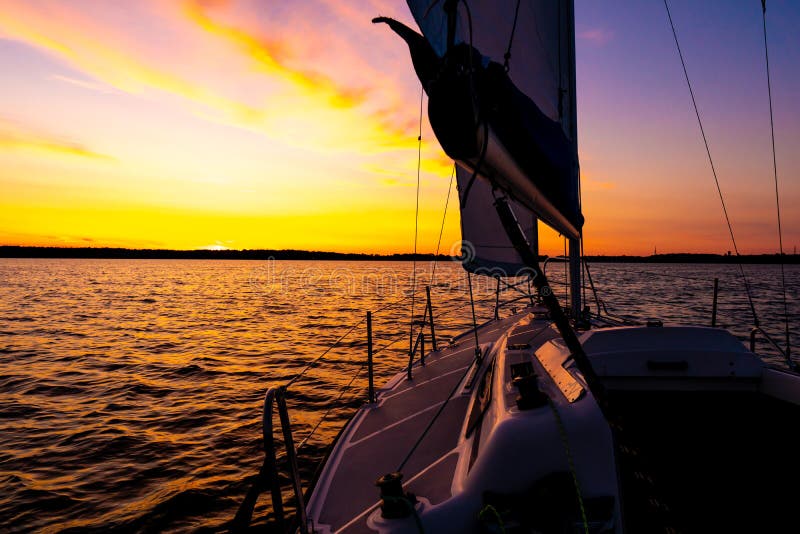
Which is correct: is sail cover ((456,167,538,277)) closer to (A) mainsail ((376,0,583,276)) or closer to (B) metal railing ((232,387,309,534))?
(A) mainsail ((376,0,583,276))

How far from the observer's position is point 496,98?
7.23 feet

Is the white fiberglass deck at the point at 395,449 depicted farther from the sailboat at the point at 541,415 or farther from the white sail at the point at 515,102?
the white sail at the point at 515,102

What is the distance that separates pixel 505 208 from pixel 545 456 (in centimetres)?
142

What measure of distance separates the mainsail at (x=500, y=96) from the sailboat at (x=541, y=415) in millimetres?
12

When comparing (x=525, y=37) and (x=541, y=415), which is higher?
(x=525, y=37)

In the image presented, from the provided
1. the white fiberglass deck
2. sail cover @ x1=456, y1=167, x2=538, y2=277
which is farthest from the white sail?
sail cover @ x1=456, y1=167, x2=538, y2=277

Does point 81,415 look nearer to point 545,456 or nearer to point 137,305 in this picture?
point 545,456

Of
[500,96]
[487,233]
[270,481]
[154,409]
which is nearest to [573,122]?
[487,233]

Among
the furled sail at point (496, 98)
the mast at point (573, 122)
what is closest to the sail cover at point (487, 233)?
the mast at point (573, 122)

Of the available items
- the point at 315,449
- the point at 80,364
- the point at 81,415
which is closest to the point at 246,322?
the point at 80,364

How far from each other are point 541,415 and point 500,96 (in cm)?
182

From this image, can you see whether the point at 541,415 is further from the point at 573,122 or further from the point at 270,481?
the point at 573,122

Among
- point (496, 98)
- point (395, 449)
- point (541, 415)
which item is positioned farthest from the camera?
point (395, 449)

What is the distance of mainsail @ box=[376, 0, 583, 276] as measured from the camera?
78.7 inches
